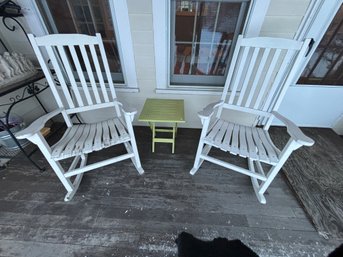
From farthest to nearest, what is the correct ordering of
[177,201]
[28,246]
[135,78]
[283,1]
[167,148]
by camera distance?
1. [167,148]
2. [135,78]
3. [177,201]
4. [283,1]
5. [28,246]

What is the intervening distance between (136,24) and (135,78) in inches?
19.1

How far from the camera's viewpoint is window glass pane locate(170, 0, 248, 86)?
1.35m

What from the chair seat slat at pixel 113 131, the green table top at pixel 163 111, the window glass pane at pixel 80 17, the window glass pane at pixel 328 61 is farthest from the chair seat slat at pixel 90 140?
the window glass pane at pixel 328 61

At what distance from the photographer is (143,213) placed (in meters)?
1.29

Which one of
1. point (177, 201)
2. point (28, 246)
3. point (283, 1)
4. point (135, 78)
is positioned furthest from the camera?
point (135, 78)

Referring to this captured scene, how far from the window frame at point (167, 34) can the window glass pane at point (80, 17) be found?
42 centimetres

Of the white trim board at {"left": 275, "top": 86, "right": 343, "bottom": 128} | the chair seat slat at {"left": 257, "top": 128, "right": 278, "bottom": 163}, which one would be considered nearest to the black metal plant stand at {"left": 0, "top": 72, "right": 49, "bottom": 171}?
the chair seat slat at {"left": 257, "top": 128, "right": 278, "bottom": 163}

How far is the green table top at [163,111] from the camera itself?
147cm

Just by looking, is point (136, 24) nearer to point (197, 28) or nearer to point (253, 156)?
point (197, 28)

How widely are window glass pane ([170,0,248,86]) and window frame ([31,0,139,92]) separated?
0.40m

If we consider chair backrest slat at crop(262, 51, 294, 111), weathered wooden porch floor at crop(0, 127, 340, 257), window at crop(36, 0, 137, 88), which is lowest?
weathered wooden porch floor at crop(0, 127, 340, 257)

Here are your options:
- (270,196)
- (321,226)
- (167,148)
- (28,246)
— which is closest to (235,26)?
(167,148)

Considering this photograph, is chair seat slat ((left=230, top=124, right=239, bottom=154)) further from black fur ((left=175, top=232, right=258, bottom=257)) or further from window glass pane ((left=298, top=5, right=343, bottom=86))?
window glass pane ((left=298, top=5, right=343, bottom=86))

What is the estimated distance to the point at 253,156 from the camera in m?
1.15
